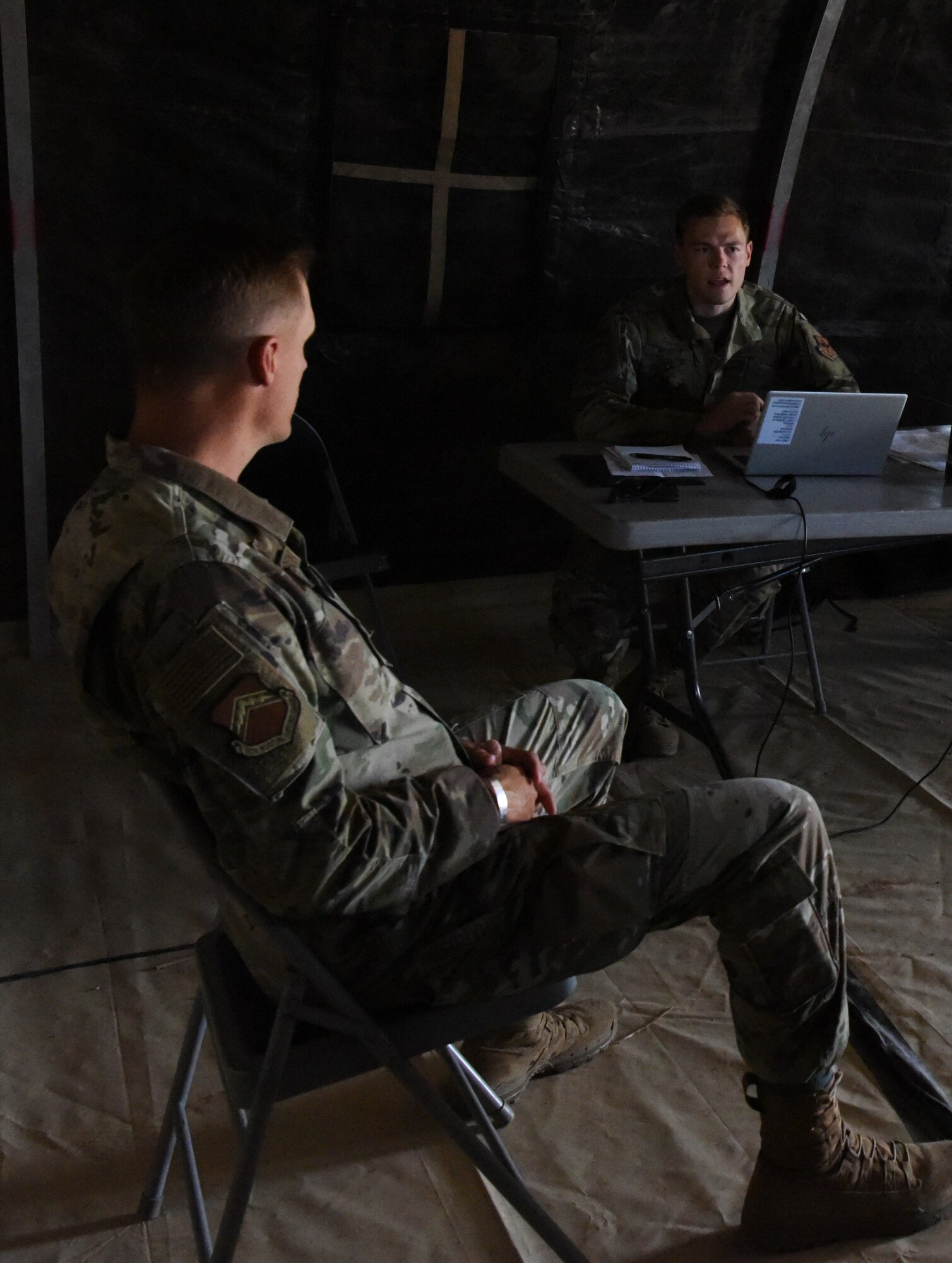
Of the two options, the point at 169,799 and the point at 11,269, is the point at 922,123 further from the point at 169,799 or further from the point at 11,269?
the point at 169,799

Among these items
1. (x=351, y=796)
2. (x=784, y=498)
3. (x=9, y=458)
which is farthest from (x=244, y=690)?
(x=9, y=458)

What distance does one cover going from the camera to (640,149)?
380 centimetres

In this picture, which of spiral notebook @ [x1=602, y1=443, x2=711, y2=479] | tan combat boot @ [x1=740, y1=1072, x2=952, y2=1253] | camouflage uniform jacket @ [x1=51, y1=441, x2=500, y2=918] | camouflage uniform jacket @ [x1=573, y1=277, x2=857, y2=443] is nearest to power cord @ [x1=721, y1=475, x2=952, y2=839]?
spiral notebook @ [x1=602, y1=443, x2=711, y2=479]

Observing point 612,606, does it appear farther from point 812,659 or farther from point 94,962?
point 94,962

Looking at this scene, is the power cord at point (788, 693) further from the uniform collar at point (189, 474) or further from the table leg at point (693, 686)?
the uniform collar at point (189, 474)

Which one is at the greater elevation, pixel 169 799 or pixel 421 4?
pixel 421 4

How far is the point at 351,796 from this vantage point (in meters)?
1.41

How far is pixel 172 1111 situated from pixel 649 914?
777mm

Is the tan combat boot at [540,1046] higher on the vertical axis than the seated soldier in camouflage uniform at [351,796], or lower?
lower

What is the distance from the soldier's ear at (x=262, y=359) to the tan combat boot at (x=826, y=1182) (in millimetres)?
1194

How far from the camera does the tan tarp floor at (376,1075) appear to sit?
183 cm

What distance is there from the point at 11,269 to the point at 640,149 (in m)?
1.95

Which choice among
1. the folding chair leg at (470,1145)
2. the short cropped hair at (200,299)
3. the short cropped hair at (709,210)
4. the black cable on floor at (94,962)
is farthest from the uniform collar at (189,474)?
the short cropped hair at (709,210)

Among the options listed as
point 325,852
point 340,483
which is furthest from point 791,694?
point 325,852
